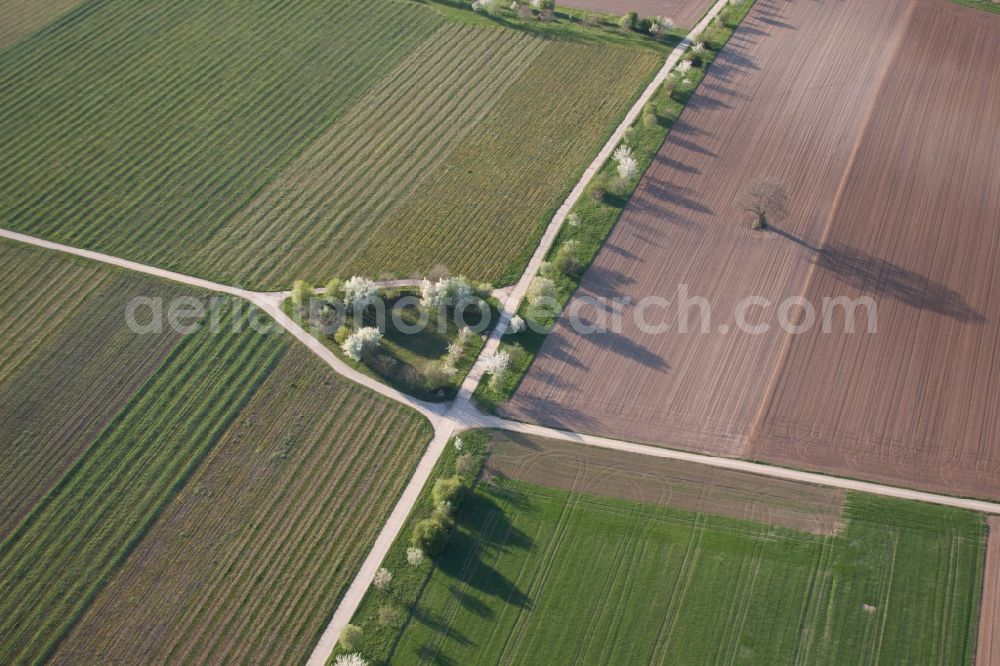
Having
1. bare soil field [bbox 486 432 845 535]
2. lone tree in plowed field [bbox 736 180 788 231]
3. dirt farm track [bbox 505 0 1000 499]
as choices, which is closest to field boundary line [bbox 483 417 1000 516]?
bare soil field [bbox 486 432 845 535]

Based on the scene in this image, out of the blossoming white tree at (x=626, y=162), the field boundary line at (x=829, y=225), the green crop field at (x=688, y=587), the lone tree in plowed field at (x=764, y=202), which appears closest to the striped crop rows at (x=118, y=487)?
the green crop field at (x=688, y=587)

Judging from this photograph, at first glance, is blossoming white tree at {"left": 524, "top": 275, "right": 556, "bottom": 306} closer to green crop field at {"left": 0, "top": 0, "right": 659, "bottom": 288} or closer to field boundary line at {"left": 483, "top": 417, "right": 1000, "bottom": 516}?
green crop field at {"left": 0, "top": 0, "right": 659, "bottom": 288}

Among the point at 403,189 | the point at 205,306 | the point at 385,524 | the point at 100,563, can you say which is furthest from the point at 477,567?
the point at 403,189

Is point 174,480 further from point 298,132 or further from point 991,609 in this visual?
point 991,609

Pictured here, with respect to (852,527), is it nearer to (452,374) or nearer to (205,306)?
(452,374)

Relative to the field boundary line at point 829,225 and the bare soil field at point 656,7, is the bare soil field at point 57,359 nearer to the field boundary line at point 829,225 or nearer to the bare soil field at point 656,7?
the field boundary line at point 829,225

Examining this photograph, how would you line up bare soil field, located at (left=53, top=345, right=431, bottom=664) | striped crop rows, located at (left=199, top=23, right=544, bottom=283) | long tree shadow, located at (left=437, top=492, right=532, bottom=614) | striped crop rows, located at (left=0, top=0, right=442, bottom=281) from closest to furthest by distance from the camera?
1. bare soil field, located at (left=53, top=345, right=431, bottom=664)
2. long tree shadow, located at (left=437, top=492, right=532, bottom=614)
3. striped crop rows, located at (left=199, top=23, right=544, bottom=283)
4. striped crop rows, located at (left=0, top=0, right=442, bottom=281)

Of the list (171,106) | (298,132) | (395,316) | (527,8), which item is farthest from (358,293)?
(527,8)
